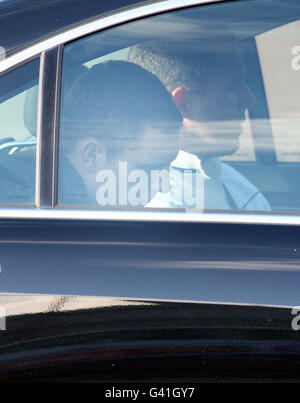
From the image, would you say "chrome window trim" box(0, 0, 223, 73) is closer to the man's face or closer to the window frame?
the window frame

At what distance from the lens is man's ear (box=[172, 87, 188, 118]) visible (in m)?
1.94

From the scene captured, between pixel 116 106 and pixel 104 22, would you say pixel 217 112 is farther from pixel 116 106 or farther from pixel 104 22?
pixel 104 22

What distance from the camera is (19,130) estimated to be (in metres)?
1.97

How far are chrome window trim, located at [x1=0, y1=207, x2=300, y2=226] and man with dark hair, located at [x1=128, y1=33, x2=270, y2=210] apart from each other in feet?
0.30

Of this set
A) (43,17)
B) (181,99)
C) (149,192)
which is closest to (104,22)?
(43,17)

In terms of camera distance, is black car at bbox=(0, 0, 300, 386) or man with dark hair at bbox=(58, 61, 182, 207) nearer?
black car at bbox=(0, 0, 300, 386)

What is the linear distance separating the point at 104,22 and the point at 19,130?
1.25 ft

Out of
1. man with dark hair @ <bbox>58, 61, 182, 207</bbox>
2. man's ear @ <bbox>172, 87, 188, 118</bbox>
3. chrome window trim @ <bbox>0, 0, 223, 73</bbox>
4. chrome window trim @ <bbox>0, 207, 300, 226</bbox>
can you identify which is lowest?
chrome window trim @ <bbox>0, 207, 300, 226</bbox>

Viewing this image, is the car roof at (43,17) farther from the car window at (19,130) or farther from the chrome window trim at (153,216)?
the chrome window trim at (153,216)

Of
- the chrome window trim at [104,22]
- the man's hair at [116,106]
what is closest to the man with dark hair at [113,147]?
the man's hair at [116,106]

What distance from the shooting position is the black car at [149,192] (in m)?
1.71

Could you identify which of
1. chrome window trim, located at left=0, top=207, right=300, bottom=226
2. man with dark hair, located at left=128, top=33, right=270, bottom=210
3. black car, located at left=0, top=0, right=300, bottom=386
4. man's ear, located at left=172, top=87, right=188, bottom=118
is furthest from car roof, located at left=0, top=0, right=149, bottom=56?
chrome window trim, located at left=0, top=207, right=300, bottom=226

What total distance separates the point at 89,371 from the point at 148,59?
2.81 ft
